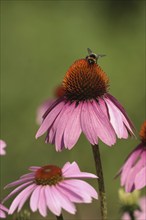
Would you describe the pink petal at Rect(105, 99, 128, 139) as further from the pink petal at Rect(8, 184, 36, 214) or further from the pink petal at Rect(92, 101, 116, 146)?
the pink petal at Rect(8, 184, 36, 214)

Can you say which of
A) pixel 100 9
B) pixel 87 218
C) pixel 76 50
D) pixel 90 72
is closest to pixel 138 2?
pixel 100 9

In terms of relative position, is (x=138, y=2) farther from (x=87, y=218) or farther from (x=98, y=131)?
(x=98, y=131)

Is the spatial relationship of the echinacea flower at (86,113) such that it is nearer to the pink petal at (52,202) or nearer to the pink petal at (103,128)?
the pink petal at (103,128)

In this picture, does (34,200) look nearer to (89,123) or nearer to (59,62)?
(89,123)

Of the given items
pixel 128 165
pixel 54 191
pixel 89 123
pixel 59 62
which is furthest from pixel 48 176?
pixel 59 62

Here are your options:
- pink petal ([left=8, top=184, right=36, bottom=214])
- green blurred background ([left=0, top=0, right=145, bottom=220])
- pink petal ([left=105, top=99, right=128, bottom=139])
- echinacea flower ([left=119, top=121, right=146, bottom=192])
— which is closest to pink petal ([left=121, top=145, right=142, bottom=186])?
echinacea flower ([left=119, top=121, right=146, bottom=192])
